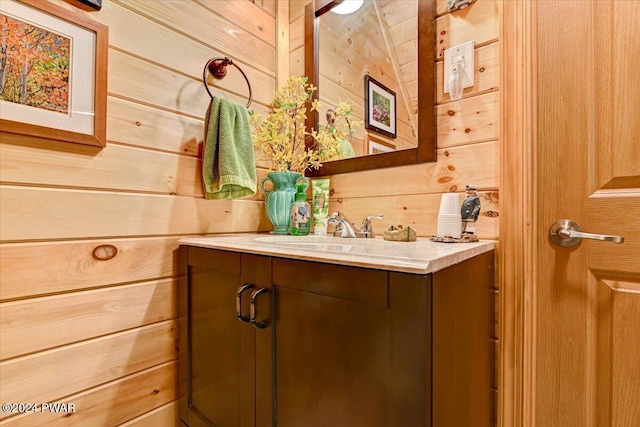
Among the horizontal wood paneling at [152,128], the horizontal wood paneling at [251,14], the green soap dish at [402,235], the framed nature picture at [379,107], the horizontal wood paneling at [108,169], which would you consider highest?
the horizontal wood paneling at [251,14]

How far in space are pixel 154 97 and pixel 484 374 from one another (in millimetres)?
1306

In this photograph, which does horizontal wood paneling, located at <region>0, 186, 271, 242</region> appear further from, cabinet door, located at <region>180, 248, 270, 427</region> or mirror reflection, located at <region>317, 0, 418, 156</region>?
mirror reflection, located at <region>317, 0, 418, 156</region>

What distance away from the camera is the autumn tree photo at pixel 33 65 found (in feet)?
2.51

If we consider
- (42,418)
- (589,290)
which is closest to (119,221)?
(42,418)

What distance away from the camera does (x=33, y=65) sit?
2.62 feet

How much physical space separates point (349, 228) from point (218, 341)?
554mm

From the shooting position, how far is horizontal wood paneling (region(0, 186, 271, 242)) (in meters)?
0.79

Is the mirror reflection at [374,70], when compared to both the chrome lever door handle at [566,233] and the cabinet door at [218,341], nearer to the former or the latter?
the chrome lever door handle at [566,233]

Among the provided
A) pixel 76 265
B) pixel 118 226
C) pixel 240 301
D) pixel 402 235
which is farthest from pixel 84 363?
pixel 402 235

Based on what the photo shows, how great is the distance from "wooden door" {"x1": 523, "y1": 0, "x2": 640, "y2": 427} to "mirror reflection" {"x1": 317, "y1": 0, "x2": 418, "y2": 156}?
0.37 metres

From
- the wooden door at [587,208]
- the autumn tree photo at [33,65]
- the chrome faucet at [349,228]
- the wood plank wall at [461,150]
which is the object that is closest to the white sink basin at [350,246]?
the chrome faucet at [349,228]

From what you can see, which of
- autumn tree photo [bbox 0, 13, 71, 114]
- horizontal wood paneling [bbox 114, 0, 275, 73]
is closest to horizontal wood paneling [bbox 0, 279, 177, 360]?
autumn tree photo [bbox 0, 13, 71, 114]

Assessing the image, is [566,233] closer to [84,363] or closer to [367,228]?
[367,228]

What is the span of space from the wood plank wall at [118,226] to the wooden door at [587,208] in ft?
3.54
